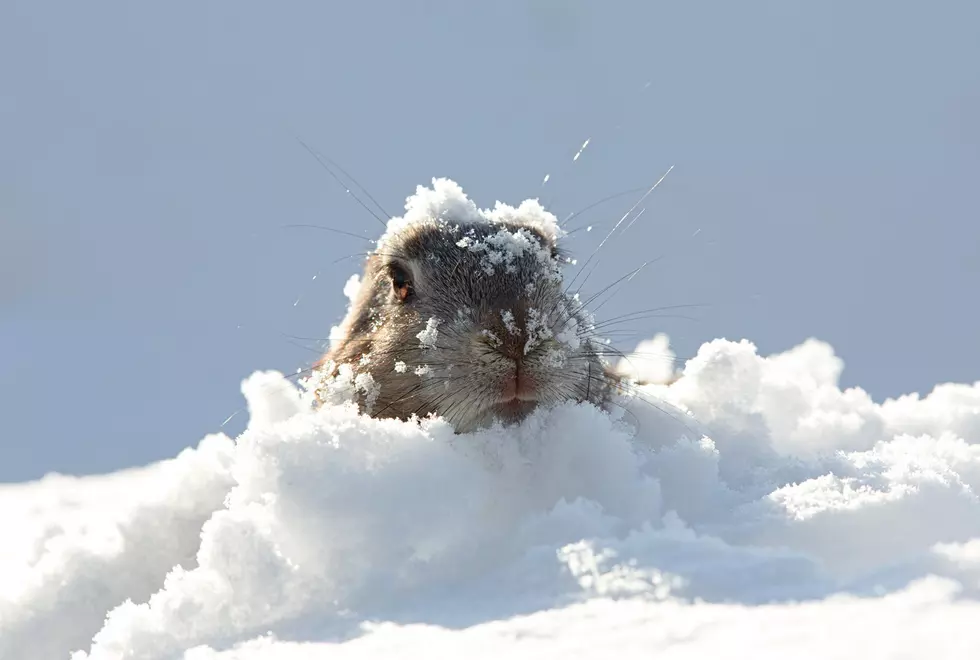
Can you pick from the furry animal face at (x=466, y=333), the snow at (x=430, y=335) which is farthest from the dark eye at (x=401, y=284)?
the snow at (x=430, y=335)

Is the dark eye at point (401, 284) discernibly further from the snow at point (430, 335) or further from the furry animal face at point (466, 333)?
the snow at point (430, 335)

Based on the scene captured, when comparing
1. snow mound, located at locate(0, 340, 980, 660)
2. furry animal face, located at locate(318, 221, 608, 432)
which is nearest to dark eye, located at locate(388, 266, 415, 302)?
furry animal face, located at locate(318, 221, 608, 432)

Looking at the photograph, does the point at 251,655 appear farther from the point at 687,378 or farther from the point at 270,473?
the point at 687,378

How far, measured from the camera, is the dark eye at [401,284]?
5973mm

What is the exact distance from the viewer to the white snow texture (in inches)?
113

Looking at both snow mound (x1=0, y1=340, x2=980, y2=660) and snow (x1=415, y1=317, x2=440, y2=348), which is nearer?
snow mound (x1=0, y1=340, x2=980, y2=660)

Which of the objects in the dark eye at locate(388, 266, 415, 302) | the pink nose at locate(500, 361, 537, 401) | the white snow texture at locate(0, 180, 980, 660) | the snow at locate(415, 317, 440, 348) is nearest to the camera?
the white snow texture at locate(0, 180, 980, 660)

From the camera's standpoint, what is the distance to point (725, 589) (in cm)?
308

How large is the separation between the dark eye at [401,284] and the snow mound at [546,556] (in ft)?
4.00

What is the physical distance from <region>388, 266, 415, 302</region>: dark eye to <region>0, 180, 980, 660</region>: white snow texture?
4.73 feet

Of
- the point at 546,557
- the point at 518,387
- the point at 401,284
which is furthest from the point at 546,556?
the point at 401,284

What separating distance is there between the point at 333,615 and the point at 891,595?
6.92 feet

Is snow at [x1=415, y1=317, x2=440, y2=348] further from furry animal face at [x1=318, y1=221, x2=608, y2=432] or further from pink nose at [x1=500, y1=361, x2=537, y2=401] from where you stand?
pink nose at [x1=500, y1=361, x2=537, y2=401]

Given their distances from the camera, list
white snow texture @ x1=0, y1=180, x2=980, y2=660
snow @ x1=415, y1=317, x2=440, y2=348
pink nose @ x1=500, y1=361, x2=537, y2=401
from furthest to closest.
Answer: snow @ x1=415, y1=317, x2=440, y2=348, pink nose @ x1=500, y1=361, x2=537, y2=401, white snow texture @ x1=0, y1=180, x2=980, y2=660
